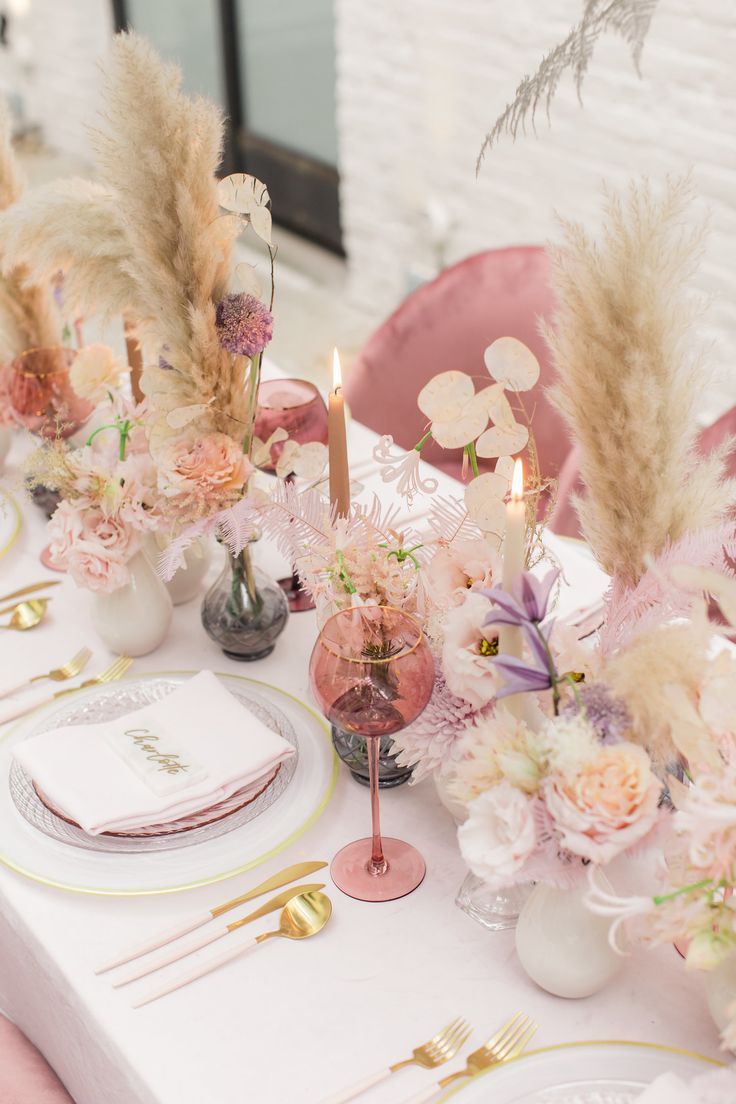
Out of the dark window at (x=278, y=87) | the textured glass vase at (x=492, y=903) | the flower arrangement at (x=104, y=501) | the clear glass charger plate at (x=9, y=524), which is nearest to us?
the textured glass vase at (x=492, y=903)

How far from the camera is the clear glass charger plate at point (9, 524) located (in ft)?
5.08

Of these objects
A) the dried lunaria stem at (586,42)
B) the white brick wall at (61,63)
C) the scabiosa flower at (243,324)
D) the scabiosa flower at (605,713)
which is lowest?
the white brick wall at (61,63)

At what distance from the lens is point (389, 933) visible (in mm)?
984

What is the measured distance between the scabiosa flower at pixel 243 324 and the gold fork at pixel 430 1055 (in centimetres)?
62

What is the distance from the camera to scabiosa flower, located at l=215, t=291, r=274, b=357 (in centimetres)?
111

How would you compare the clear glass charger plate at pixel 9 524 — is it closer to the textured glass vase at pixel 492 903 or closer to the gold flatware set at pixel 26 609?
the gold flatware set at pixel 26 609

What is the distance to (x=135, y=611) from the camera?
51.5 inches

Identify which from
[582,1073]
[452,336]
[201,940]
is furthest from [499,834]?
[452,336]

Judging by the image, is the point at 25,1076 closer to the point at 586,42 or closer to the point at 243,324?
the point at 243,324

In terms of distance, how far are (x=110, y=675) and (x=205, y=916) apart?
0.38 meters

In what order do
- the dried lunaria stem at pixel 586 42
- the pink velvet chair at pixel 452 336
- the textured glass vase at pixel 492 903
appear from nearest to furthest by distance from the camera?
the dried lunaria stem at pixel 586 42 → the textured glass vase at pixel 492 903 → the pink velvet chair at pixel 452 336

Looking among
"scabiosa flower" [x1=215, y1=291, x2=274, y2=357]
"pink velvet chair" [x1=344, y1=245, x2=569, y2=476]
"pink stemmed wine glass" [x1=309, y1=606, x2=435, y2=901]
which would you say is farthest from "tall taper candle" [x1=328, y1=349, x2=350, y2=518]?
"pink velvet chair" [x1=344, y1=245, x2=569, y2=476]

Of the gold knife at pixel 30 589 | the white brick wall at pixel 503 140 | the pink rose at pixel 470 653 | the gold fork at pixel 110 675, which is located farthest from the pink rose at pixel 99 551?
the white brick wall at pixel 503 140

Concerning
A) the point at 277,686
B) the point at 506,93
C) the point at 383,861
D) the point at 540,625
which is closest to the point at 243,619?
the point at 277,686
